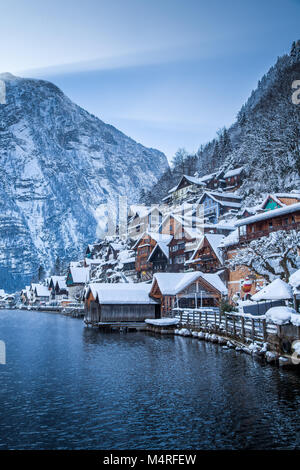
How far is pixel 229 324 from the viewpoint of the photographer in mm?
35594

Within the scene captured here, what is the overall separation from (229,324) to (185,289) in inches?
683

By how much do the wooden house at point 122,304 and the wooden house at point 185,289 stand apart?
1.51 meters

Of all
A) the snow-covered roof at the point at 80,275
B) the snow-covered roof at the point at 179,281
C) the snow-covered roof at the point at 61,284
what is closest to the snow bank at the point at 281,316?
the snow-covered roof at the point at 179,281

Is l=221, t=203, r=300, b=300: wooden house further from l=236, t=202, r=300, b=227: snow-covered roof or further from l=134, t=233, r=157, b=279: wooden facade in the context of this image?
l=134, t=233, r=157, b=279: wooden facade

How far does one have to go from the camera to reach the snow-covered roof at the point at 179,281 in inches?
2064

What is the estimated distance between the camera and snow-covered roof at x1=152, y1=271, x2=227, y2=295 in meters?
52.4

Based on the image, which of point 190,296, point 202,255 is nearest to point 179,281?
point 190,296

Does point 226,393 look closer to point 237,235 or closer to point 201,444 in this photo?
point 201,444

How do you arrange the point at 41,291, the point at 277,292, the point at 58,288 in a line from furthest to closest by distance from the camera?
1. the point at 41,291
2. the point at 58,288
3. the point at 277,292

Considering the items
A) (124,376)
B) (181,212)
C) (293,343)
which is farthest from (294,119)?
(124,376)

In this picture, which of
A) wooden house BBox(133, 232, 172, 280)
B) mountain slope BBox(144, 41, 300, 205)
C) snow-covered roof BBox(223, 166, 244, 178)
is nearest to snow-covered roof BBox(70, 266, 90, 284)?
wooden house BBox(133, 232, 172, 280)

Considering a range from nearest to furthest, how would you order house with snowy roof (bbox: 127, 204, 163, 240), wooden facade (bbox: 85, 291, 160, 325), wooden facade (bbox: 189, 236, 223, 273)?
1. wooden facade (bbox: 85, 291, 160, 325)
2. wooden facade (bbox: 189, 236, 223, 273)
3. house with snowy roof (bbox: 127, 204, 163, 240)

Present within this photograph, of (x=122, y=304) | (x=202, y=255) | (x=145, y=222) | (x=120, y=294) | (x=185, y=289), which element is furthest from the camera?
(x=145, y=222)

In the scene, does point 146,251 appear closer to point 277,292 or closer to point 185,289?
point 185,289
